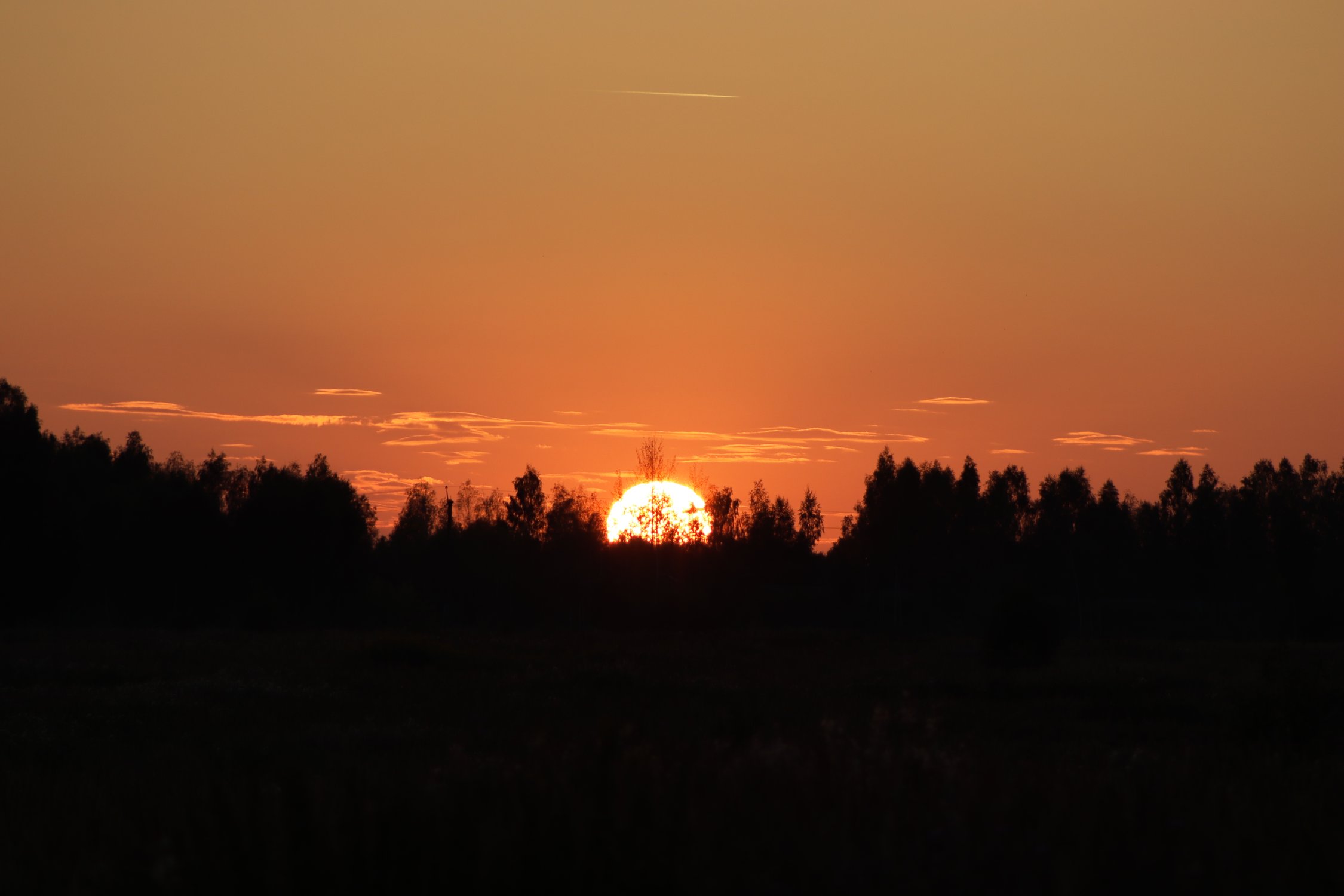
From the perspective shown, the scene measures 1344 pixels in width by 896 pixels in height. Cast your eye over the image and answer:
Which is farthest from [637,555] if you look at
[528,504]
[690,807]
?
[690,807]

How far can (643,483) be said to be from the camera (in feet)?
208

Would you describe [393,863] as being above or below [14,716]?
above

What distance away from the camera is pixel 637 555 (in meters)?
65.8

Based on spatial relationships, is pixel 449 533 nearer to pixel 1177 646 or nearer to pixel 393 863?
pixel 1177 646

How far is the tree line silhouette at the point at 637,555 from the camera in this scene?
2275 inches

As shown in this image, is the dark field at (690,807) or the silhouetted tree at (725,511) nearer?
the dark field at (690,807)

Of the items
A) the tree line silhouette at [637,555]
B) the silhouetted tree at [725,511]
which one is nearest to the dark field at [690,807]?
the tree line silhouette at [637,555]

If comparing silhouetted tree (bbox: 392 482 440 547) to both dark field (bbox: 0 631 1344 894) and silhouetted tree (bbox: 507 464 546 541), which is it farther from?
dark field (bbox: 0 631 1344 894)

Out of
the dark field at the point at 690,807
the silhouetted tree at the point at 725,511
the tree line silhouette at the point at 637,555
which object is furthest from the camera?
the silhouetted tree at the point at 725,511

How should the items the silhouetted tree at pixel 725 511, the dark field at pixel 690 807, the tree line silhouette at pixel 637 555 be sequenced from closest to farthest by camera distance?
the dark field at pixel 690 807, the tree line silhouette at pixel 637 555, the silhouetted tree at pixel 725 511

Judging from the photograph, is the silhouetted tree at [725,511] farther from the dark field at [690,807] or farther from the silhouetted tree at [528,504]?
the dark field at [690,807]

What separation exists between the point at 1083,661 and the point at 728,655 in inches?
505

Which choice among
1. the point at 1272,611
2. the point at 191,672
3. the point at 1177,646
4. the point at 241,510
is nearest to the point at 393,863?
the point at 191,672

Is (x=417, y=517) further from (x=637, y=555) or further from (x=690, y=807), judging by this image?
(x=690, y=807)
